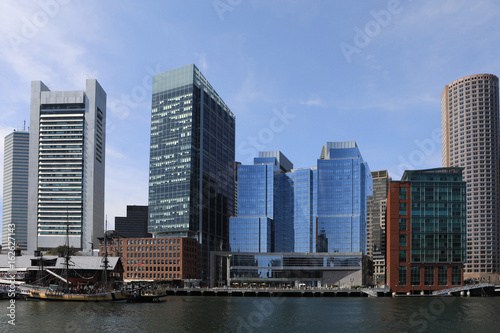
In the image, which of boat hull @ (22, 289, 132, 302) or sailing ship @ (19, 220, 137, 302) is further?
sailing ship @ (19, 220, 137, 302)

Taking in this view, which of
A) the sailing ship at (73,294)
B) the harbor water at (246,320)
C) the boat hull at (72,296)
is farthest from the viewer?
the sailing ship at (73,294)

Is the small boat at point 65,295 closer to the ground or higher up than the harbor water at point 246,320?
closer to the ground

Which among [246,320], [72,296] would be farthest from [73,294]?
[246,320]

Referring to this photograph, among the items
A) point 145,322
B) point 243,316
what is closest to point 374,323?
point 243,316

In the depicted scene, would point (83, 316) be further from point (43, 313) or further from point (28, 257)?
point (28, 257)

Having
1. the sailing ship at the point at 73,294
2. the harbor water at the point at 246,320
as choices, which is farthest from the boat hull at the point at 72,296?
the harbor water at the point at 246,320

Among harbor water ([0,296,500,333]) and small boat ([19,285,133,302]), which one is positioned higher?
harbor water ([0,296,500,333])

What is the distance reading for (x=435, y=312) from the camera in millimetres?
124812

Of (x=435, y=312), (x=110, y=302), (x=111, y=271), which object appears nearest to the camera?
(x=435, y=312)

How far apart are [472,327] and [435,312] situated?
31.1 m

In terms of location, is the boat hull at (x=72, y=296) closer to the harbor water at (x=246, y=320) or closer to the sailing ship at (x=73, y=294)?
the sailing ship at (x=73, y=294)

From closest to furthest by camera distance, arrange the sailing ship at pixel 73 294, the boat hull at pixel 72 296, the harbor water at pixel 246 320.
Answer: the harbor water at pixel 246 320
the boat hull at pixel 72 296
the sailing ship at pixel 73 294

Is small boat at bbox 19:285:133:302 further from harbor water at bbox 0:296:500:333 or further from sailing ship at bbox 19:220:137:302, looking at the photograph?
harbor water at bbox 0:296:500:333

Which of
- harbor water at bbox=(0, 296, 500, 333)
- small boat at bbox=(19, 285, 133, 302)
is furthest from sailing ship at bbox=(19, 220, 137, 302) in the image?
harbor water at bbox=(0, 296, 500, 333)
